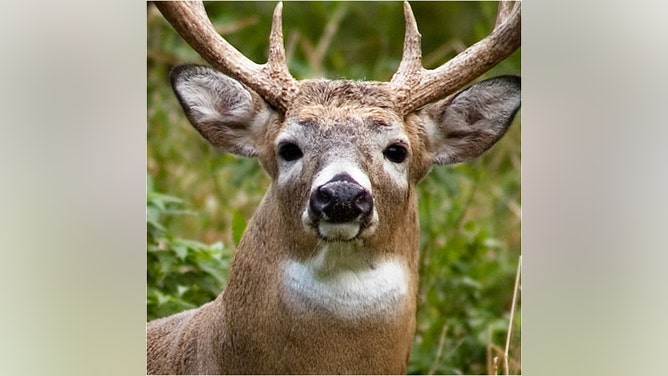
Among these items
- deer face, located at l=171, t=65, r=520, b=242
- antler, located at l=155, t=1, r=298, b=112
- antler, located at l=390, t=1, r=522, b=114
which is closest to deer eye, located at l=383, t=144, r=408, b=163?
deer face, located at l=171, t=65, r=520, b=242

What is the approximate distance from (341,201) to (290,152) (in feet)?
1.39

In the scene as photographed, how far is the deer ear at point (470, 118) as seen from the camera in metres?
4.97

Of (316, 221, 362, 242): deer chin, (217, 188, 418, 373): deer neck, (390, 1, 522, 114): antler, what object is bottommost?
(217, 188, 418, 373): deer neck

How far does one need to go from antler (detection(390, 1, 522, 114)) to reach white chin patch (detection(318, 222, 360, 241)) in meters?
0.51

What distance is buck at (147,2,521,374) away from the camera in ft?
15.5

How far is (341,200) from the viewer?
14.5 feet

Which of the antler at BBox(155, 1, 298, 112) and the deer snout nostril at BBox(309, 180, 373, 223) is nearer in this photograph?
the deer snout nostril at BBox(309, 180, 373, 223)

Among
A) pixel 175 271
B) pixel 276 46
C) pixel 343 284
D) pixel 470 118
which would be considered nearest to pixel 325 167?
pixel 343 284

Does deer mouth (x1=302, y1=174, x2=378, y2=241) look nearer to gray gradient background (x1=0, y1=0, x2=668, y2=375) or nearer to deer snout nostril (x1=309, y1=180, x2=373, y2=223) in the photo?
deer snout nostril (x1=309, y1=180, x2=373, y2=223)

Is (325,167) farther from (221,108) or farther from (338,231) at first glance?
(221,108)
